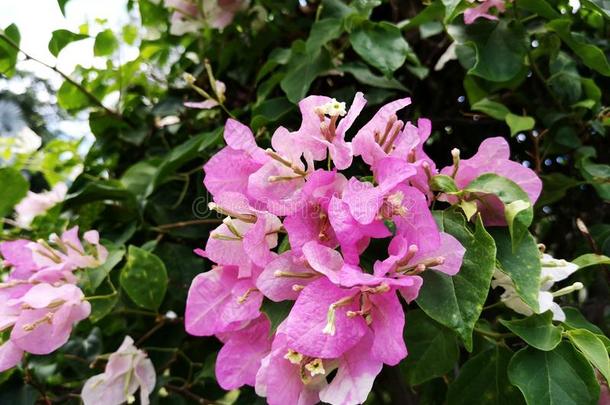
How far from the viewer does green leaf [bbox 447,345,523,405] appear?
489 mm

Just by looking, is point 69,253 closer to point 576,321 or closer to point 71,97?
point 71,97

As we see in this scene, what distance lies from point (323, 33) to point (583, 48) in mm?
262

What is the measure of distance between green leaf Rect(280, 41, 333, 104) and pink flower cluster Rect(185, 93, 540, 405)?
0.18m

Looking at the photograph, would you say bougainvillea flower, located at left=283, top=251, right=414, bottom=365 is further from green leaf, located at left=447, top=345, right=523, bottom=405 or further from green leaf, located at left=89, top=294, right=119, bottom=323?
green leaf, located at left=89, top=294, right=119, bottom=323

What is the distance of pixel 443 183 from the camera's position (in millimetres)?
418

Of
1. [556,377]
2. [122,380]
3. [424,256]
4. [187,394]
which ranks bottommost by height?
[187,394]

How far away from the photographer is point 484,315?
0.65m

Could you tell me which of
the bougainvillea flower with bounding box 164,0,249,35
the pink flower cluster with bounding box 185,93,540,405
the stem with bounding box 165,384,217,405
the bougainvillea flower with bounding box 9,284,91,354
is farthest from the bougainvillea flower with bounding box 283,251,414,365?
the bougainvillea flower with bounding box 164,0,249,35

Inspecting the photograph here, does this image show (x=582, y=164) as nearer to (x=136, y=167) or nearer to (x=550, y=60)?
(x=550, y=60)

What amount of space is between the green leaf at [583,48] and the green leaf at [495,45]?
0.11ft

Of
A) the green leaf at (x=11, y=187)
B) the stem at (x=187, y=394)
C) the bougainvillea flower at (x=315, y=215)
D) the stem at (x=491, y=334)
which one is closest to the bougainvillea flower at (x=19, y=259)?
the green leaf at (x=11, y=187)

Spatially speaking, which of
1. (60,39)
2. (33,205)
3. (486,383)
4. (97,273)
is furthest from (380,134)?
(33,205)

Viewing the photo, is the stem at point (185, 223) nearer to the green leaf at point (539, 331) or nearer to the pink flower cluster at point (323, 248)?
the pink flower cluster at point (323, 248)

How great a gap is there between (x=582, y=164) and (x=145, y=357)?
49 cm
